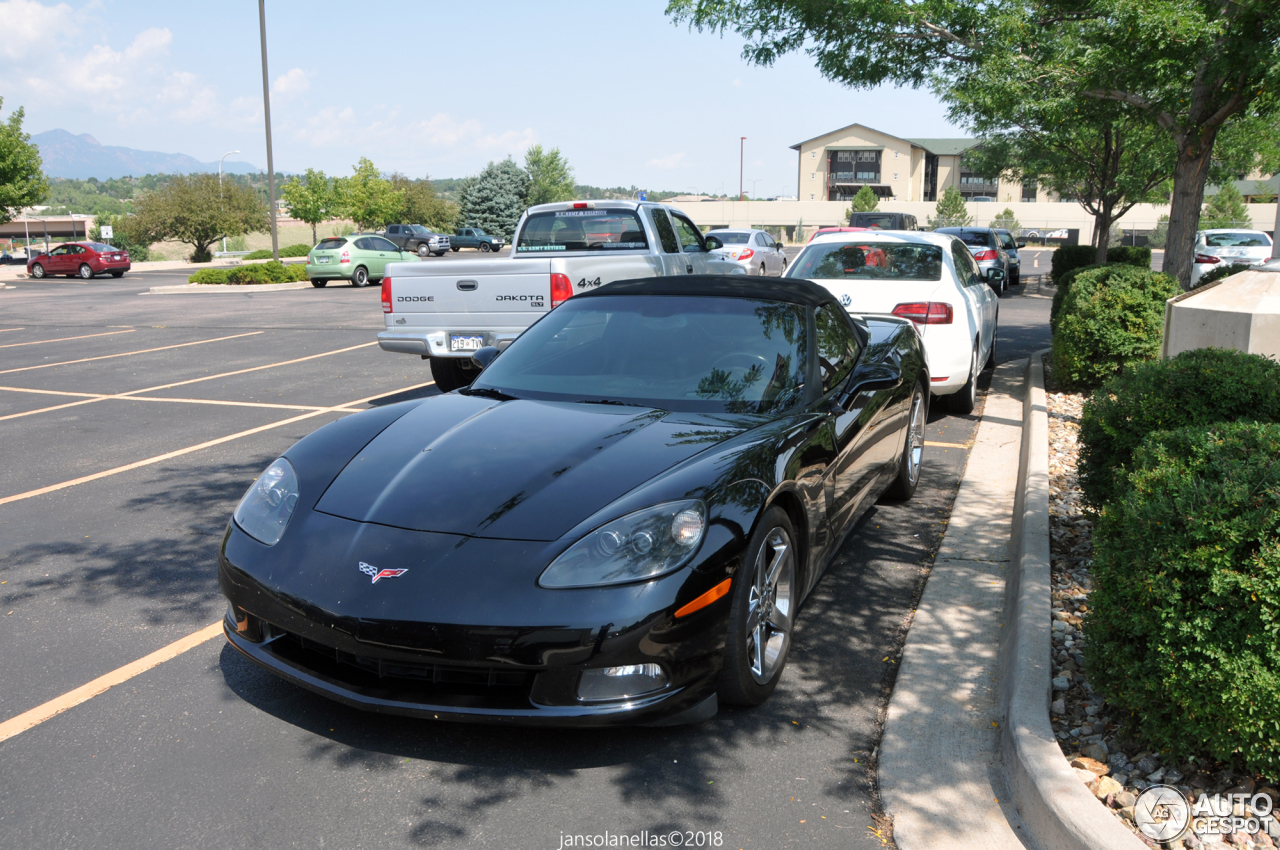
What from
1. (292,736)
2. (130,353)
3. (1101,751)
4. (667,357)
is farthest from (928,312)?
(130,353)

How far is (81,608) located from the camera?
4414mm

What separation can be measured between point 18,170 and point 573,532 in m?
48.1

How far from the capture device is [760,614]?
3.49m

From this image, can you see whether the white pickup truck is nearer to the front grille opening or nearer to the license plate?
the license plate

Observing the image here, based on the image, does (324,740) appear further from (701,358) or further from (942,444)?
(942,444)

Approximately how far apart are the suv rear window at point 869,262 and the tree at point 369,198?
183 feet

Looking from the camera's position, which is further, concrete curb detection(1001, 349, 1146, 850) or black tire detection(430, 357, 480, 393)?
black tire detection(430, 357, 480, 393)

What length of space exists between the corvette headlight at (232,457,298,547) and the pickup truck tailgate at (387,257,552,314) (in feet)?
16.6

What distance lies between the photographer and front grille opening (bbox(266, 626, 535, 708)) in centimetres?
294

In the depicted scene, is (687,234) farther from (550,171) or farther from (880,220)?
(550,171)

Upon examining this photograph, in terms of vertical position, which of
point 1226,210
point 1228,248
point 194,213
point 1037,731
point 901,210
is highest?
point 901,210

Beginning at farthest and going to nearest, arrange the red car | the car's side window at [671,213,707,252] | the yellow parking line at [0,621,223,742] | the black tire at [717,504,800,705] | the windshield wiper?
1. the red car
2. the car's side window at [671,213,707,252]
3. the windshield wiper
4. the yellow parking line at [0,621,223,742]
5. the black tire at [717,504,800,705]

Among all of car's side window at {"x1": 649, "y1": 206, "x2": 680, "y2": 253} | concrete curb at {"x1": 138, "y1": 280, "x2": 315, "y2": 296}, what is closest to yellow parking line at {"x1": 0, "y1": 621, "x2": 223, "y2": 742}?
car's side window at {"x1": 649, "y1": 206, "x2": 680, "y2": 253}

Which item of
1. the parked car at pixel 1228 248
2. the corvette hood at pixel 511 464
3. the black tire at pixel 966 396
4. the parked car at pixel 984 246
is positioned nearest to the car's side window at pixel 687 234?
the black tire at pixel 966 396
